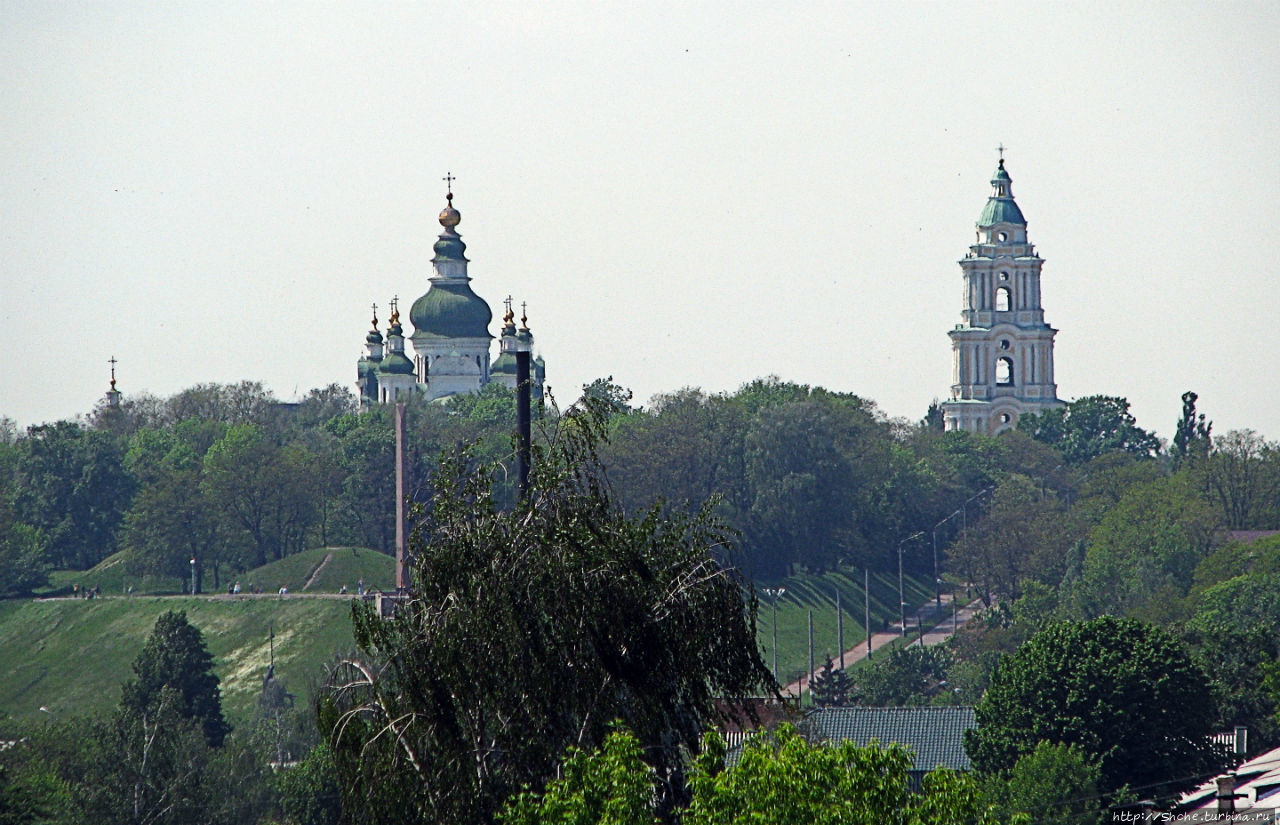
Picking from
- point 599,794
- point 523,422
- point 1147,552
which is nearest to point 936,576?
point 1147,552

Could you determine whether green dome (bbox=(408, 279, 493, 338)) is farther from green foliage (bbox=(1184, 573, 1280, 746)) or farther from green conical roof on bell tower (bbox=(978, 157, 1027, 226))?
green foliage (bbox=(1184, 573, 1280, 746))

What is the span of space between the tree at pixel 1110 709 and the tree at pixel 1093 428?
299 feet

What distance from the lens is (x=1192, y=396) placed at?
139125 millimetres

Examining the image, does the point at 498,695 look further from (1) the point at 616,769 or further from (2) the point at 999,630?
(2) the point at 999,630

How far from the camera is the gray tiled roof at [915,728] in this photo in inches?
2138

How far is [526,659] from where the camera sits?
26.8 m

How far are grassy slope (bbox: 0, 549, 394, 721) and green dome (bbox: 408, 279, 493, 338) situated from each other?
42066mm

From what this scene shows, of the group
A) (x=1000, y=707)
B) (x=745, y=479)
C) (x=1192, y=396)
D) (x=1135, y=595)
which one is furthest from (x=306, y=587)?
(x=1192, y=396)

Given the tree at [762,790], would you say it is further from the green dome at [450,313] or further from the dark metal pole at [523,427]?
the green dome at [450,313]

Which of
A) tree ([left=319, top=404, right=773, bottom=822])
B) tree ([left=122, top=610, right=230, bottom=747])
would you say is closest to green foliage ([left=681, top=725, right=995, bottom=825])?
tree ([left=319, top=404, right=773, bottom=822])

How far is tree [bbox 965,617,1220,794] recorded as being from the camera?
50656 mm

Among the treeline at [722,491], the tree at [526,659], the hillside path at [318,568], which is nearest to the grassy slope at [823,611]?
the treeline at [722,491]

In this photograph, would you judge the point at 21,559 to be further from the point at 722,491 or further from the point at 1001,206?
the point at 1001,206

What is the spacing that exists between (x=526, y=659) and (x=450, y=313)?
112 metres
